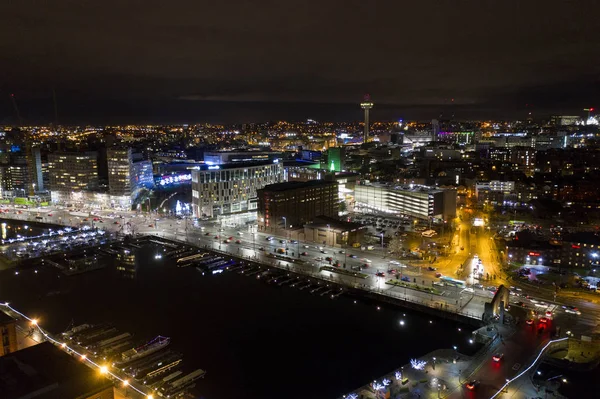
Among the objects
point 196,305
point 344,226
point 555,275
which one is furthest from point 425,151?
point 196,305

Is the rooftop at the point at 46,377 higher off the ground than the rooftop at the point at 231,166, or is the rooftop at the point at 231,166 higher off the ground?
the rooftop at the point at 231,166

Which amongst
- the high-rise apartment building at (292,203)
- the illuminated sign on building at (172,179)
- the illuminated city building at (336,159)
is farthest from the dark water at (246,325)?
the illuminated city building at (336,159)

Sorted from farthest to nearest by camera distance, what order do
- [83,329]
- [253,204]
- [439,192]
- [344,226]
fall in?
[253,204] < [439,192] < [344,226] < [83,329]

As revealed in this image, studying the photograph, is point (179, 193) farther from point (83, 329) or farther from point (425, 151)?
point (425, 151)

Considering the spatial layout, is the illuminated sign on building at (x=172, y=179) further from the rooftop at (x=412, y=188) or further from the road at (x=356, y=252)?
the rooftop at (x=412, y=188)

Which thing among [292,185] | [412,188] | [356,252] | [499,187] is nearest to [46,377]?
[356,252]

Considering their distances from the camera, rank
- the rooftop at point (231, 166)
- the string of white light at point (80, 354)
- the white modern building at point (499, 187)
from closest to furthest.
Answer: the string of white light at point (80, 354) < the rooftop at point (231, 166) < the white modern building at point (499, 187)
